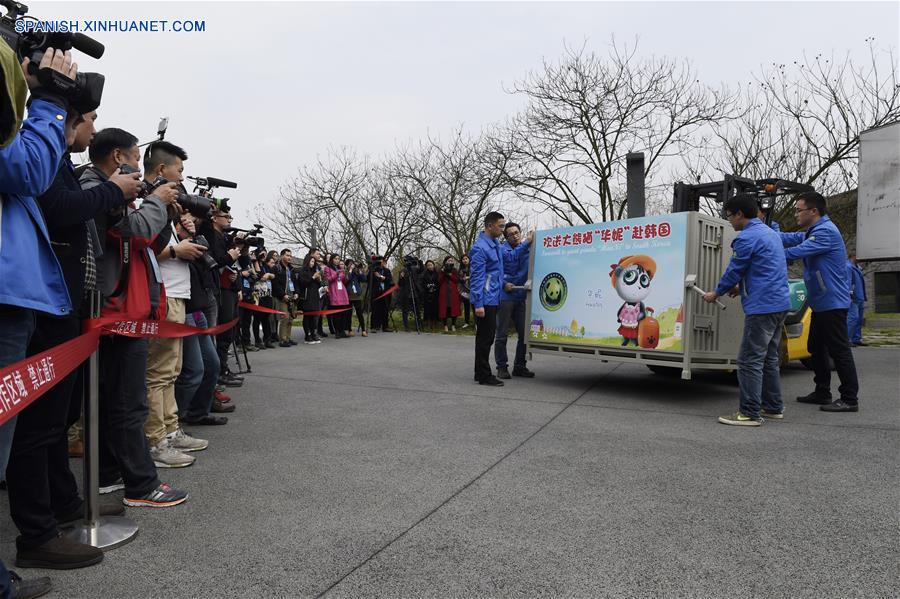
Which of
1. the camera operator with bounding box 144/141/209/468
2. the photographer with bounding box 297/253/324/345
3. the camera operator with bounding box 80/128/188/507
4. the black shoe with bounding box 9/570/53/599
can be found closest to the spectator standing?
the photographer with bounding box 297/253/324/345

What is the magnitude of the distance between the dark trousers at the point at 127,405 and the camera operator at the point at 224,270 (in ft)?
5.45

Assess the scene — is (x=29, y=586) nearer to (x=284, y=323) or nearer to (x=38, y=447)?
(x=38, y=447)

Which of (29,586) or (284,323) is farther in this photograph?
(284,323)

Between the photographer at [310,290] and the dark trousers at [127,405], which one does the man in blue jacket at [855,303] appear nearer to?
the photographer at [310,290]

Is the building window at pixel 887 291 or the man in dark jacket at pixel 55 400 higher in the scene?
the building window at pixel 887 291

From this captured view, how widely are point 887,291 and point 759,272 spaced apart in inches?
1258

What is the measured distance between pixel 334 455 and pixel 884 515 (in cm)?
324

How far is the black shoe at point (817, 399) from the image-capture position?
6324 millimetres

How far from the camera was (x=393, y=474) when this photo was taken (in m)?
3.88

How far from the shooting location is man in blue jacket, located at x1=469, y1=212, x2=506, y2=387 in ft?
24.9

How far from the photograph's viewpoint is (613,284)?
6.87 metres

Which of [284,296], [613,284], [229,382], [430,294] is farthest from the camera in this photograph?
[430,294]

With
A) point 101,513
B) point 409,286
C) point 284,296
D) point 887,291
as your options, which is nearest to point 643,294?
point 101,513

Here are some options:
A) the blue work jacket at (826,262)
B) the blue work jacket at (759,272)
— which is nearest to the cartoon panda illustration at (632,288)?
the blue work jacket at (759,272)
